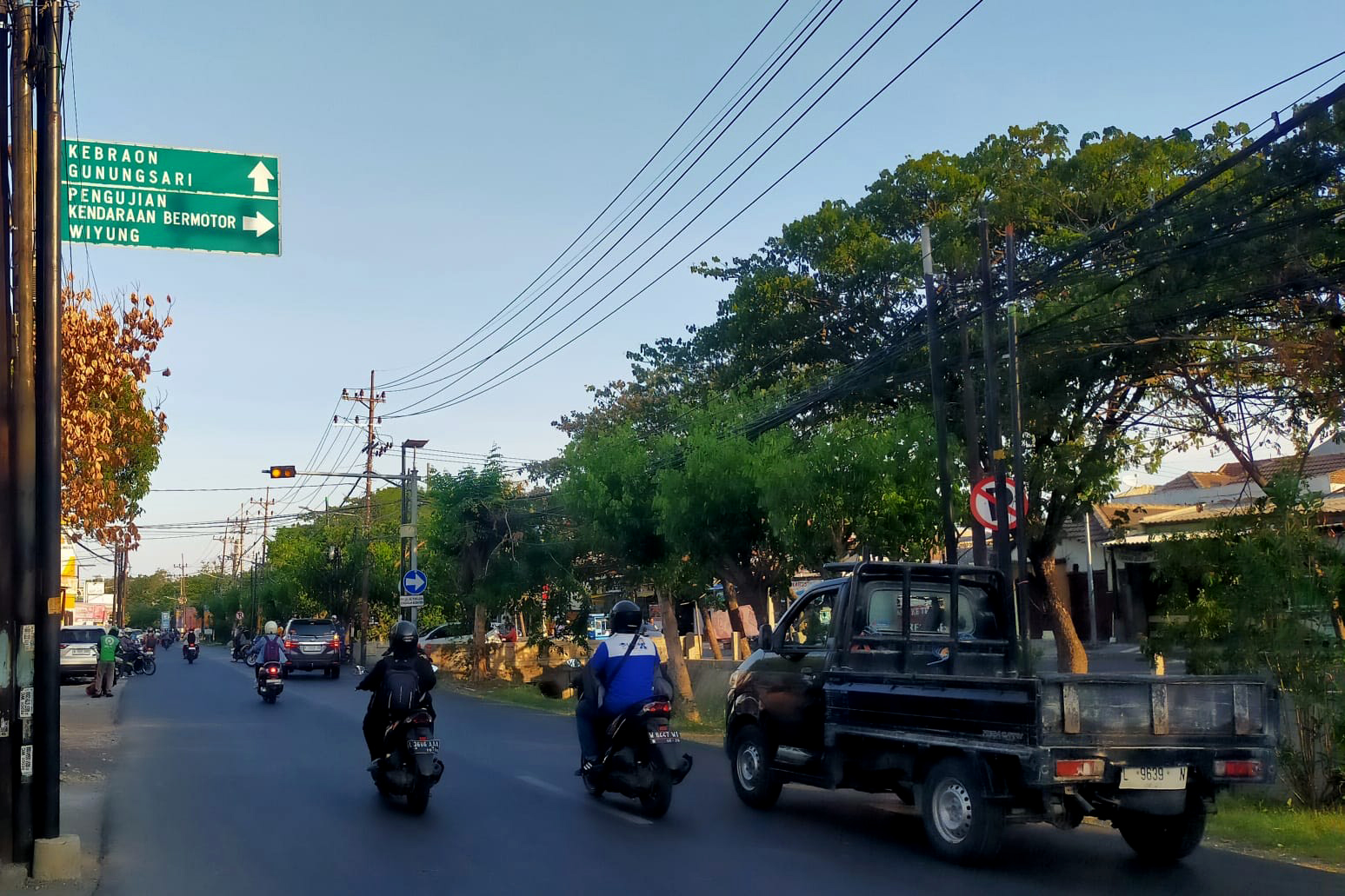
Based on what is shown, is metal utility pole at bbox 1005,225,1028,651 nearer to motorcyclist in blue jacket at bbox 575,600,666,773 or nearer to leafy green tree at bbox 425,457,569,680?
motorcyclist in blue jacket at bbox 575,600,666,773

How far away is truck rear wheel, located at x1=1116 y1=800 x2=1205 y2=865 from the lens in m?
8.63

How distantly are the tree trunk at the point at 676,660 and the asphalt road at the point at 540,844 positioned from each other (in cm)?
970

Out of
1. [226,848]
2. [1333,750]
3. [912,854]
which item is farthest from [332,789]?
[1333,750]

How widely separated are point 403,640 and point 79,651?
1206 inches

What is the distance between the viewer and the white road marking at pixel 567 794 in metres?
10.5

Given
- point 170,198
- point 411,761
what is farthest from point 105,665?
point 170,198

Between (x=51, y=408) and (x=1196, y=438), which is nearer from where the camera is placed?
(x=51, y=408)

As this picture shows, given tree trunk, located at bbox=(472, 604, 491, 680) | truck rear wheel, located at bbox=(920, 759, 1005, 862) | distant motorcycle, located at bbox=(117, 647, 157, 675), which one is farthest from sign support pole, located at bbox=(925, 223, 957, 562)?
distant motorcycle, located at bbox=(117, 647, 157, 675)

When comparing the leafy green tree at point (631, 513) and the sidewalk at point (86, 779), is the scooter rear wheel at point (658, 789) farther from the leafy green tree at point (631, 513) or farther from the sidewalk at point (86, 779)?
the leafy green tree at point (631, 513)

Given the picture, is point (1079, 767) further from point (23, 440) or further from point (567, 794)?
point (23, 440)

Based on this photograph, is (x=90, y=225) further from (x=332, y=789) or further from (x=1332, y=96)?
(x=1332, y=96)

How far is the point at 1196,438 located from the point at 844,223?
8.46 m

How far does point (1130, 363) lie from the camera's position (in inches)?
878

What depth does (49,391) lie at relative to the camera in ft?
28.7
